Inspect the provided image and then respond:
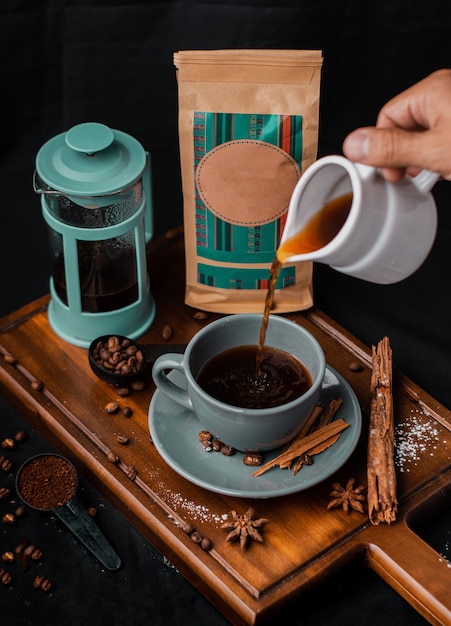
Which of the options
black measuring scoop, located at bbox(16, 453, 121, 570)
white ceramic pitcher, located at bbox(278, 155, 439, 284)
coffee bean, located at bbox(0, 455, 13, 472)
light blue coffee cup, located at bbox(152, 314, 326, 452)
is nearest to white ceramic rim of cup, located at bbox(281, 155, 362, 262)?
white ceramic pitcher, located at bbox(278, 155, 439, 284)

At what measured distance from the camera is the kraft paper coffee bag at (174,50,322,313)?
185 centimetres

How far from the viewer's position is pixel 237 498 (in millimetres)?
1746

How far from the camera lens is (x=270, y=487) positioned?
1.70 meters

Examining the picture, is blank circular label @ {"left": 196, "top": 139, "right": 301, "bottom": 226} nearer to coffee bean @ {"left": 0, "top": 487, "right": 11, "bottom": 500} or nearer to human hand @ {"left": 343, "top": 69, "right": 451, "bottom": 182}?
human hand @ {"left": 343, "top": 69, "right": 451, "bottom": 182}

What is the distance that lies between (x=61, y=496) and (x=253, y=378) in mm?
388

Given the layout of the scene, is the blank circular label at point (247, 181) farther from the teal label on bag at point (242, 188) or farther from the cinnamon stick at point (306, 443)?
the cinnamon stick at point (306, 443)

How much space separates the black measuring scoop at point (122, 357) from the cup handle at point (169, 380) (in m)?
0.11

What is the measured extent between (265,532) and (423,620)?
0.29 meters

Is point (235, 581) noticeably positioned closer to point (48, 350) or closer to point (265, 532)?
point (265, 532)

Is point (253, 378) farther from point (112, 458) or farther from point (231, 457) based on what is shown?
point (112, 458)

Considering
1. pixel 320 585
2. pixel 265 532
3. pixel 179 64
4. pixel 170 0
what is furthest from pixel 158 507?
pixel 170 0

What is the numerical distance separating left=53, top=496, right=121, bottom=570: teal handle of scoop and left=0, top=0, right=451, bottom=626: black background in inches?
24.4

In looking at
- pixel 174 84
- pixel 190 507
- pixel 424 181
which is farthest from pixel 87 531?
pixel 174 84

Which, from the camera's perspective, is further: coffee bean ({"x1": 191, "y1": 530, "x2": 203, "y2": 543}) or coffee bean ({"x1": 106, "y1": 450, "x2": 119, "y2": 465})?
coffee bean ({"x1": 106, "y1": 450, "x2": 119, "y2": 465})
